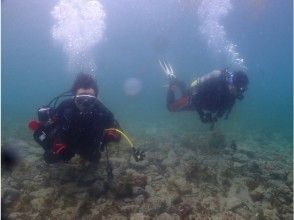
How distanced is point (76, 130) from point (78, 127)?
0.07 m

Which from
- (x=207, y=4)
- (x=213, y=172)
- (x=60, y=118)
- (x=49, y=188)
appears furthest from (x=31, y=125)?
(x=207, y=4)

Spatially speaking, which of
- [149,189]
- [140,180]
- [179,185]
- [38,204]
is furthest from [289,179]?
[38,204]

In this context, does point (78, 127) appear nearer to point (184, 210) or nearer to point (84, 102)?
point (84, 102)

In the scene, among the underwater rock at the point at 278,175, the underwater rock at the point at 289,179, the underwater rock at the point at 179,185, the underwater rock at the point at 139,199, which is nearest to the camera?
the underwater rock at the point at 139,199

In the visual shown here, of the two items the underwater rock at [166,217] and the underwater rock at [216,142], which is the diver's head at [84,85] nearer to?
the underwater rock at [166,217]

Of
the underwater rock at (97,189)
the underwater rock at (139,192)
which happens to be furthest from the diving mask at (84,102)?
the underwater rock at (139,192)

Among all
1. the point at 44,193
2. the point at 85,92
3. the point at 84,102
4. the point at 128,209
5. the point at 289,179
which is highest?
the point at 85,92

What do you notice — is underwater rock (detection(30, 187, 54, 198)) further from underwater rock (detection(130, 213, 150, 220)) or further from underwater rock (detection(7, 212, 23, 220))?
underwater rock (detection(130, 213, 150, 220))

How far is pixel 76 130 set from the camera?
5535 mm

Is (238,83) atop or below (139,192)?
atop

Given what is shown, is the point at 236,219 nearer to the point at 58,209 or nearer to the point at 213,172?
the point at 213,172

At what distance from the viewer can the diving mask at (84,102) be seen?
5.59m

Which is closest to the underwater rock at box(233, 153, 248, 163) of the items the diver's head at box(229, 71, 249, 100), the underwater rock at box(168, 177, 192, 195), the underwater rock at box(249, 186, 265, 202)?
the diver's head at box(229, 71, 249, 100)

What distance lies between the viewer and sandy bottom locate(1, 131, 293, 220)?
521cm
